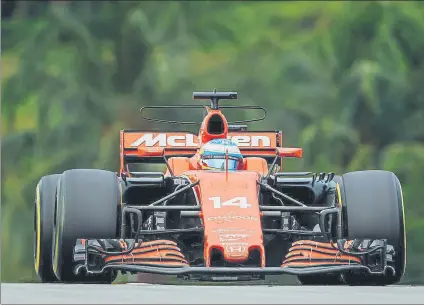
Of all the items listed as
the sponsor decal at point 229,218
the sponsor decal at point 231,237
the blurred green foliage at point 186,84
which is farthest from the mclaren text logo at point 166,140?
the blurred green foliage at point 186,84

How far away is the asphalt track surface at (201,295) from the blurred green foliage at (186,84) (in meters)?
15.2

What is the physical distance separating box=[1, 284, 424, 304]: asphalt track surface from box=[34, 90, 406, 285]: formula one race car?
67 centimetres

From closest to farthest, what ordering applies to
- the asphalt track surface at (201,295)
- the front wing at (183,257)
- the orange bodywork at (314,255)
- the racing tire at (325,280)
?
the asphalt track surface at (201,295) < the front wing at (183,257) < the orange bodywork at (314,255) < the racing tire at (325,280)

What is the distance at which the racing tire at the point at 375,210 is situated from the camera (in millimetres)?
15273

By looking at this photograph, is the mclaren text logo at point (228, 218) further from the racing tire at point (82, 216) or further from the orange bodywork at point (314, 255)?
the racing tire at point (82, 216)

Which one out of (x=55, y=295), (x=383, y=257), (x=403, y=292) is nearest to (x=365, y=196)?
(x=383, y=257)

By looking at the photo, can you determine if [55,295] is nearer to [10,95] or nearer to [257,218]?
[257,218]

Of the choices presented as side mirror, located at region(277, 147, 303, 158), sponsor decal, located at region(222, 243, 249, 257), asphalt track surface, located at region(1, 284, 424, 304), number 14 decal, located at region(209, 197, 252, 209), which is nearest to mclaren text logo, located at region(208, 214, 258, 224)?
number 14 decal, located at region(209, 197, 252, 209)

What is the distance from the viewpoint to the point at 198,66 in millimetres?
38281

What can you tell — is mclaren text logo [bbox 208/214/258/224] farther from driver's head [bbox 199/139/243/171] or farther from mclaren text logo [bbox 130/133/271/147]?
mclaren text logo [bbox 130/133/271/147]

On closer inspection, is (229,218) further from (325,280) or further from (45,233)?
(325,280)

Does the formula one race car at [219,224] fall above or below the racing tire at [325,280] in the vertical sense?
above

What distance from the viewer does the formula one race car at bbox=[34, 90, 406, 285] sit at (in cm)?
1467

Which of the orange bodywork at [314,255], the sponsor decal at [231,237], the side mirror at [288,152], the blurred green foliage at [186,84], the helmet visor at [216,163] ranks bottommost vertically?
Result: the orange bodywork at [314,255]
